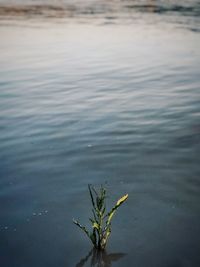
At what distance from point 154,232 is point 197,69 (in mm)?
8525

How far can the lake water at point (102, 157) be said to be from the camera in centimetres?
331

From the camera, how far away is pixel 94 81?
33.2 ft

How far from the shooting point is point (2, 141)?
6.04 metres

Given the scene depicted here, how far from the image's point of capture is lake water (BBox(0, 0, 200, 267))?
3.31 metres

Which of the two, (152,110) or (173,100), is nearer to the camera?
(152,110)

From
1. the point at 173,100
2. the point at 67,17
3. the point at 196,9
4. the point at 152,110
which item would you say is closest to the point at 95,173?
the point at 152,110

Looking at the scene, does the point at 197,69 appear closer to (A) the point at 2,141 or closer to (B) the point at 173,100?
(B) the point at 173,100

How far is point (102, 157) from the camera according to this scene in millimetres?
5211

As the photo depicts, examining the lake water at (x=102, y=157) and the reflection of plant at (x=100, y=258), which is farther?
the lake water at (x=102, y=157)

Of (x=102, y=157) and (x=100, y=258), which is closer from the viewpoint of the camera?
(x=100, y=258)

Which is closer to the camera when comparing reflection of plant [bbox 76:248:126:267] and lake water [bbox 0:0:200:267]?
reflection of plant [bbox 76:248:126:267]

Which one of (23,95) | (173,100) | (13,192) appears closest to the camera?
(13,192)

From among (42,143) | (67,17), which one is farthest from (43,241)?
(67,17)

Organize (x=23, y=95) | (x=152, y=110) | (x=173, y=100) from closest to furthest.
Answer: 1. (x=152, y=110)
2. (x=173, y=100)
3. (x=23, y=95)
